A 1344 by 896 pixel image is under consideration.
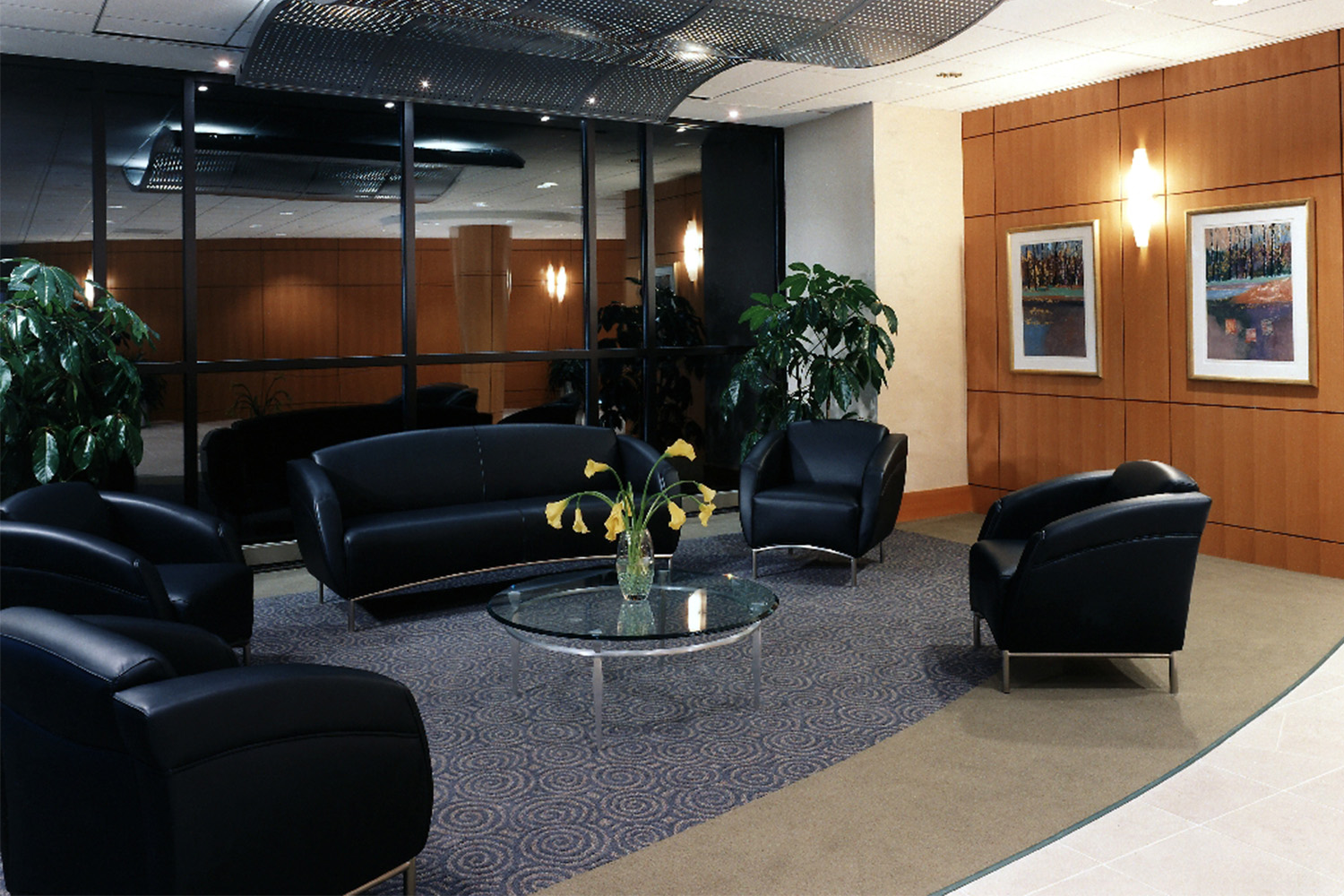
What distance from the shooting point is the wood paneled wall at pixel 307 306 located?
6.81 m

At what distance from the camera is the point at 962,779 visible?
3.81m

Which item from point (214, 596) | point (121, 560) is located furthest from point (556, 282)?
point (121, 560)

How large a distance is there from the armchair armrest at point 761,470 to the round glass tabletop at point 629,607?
1680 mm

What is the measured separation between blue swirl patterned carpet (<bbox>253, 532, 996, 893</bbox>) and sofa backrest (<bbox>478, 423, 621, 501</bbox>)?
0.73 meters

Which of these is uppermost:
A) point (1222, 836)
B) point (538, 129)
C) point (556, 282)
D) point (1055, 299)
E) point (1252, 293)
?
point (538, 129)

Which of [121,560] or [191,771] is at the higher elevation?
[121,560]

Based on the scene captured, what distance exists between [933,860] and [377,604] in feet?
13.0

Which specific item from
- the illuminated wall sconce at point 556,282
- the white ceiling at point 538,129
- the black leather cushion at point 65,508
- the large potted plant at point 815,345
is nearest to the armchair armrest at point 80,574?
the black leather cushion at point 65,508

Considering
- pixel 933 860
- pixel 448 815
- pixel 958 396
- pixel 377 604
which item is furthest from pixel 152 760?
pixel 958 396

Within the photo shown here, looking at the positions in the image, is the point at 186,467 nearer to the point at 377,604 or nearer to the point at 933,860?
the point at 377,604

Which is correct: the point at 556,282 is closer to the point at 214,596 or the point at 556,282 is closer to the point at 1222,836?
the point at 214,596

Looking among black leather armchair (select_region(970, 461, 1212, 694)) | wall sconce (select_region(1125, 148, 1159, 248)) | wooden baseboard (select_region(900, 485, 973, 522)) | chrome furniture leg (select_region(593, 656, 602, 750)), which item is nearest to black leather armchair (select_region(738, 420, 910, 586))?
wooden baseboard (select_region(900, 485, 973, 522))

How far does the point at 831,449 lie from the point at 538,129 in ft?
10.3

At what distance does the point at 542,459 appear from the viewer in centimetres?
713
